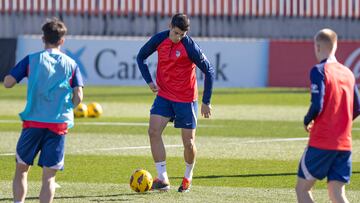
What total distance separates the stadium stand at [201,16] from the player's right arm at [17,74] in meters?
24.4

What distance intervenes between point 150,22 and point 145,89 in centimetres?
617

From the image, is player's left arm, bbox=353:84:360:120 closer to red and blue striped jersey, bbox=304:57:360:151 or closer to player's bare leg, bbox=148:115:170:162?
red and blue striped jersey, bbox=304:57:360:151

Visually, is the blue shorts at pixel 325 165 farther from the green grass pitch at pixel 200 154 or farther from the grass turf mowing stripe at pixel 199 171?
the grass turf mowing stripe at pixel 199 171

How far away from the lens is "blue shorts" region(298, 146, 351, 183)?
316 inches

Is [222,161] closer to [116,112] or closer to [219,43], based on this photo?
[116,112]

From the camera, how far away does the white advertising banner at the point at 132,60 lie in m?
28.3

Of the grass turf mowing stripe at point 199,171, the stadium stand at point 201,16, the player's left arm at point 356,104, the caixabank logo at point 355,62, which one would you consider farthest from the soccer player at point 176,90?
the stadium stand at point 201,16


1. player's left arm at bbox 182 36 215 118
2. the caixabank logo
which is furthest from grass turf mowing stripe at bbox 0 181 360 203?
the caixabank logo

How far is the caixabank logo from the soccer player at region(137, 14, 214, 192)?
1710cm

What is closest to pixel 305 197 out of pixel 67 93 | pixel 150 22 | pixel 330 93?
pixel 330 93

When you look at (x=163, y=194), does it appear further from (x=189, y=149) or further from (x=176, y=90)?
(x=176, y=90)

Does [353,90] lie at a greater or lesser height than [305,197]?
greater

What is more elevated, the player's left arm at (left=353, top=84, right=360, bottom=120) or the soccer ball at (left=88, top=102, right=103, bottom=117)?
the player's left arm at (left=353, top=84, right=360, bottom=120)

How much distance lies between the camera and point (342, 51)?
27969 mm
